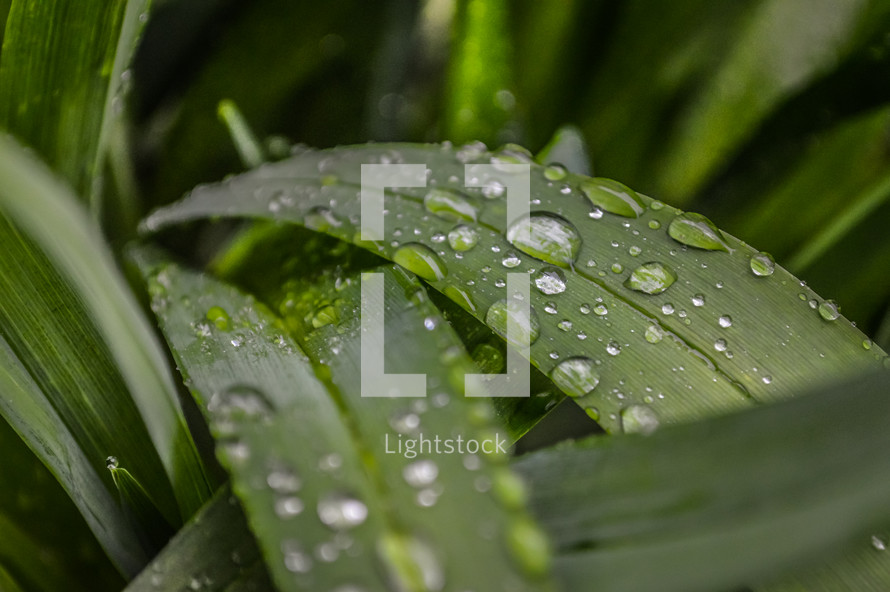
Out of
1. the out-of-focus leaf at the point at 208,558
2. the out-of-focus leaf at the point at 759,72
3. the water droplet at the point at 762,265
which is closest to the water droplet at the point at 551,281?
the water droplet at the point at 762,265

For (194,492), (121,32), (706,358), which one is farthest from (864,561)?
(121,32)

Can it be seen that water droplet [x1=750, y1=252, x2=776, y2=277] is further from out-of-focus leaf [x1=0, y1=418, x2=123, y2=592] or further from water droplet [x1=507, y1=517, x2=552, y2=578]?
out-of-focus leaf [x1=0, y1=418, x2=123, y2=592]

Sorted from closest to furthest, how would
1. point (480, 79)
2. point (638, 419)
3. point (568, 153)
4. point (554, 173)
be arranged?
point (638, 419) → point (554, 173) → point (568, 153) → point (480, 79)

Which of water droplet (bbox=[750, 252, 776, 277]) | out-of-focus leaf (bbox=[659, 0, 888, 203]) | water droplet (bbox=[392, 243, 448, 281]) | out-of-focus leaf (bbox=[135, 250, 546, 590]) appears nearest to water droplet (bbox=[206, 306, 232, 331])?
out-of-focus leaf (bbox=[135, 250, 546, 590])

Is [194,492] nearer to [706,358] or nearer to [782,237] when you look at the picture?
[706,358]

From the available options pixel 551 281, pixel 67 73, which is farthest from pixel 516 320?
pixel 67 73

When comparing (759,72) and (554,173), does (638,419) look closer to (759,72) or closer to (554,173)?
(554,173)
